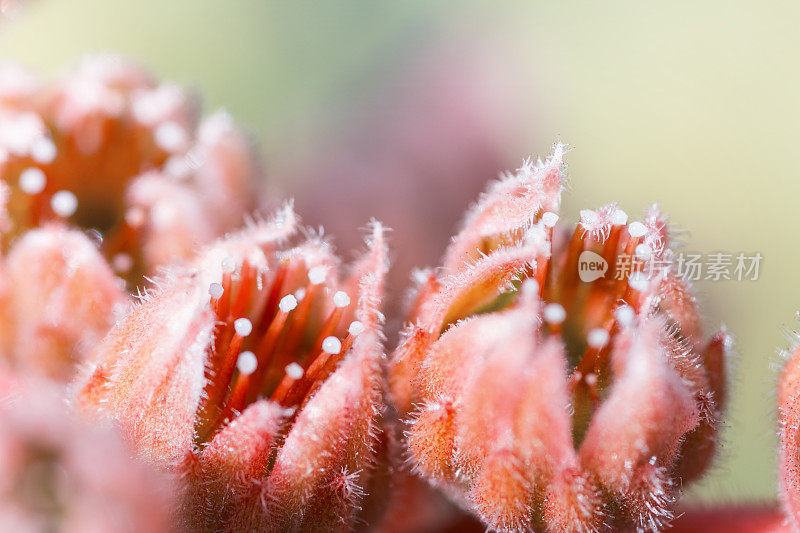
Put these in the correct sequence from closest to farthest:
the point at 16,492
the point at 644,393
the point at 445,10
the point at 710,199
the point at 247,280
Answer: the point at 16,492 < the point at 644,393 < the point at 247,280 < the point at 710,199 < the point at 445,10

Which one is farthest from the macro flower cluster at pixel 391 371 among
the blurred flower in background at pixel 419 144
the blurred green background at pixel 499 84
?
the blurred green background at pixel 499 84

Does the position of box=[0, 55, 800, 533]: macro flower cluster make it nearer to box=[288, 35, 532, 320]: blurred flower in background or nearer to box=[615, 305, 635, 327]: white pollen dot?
box=[615, 305, 635, 327]: white pollen dot

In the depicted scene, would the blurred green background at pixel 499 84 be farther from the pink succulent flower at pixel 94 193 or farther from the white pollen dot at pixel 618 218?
the white pollen dot at pixel 618 218

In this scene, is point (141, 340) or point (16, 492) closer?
point (16, 492)

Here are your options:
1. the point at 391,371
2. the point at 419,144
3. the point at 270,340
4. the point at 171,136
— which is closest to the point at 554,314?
the point at 391,371

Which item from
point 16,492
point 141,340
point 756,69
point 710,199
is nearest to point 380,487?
point 141,340

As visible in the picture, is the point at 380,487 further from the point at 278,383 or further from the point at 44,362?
the point at 44,362

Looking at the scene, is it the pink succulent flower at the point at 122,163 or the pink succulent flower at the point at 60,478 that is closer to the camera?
the pink succulent flower at the point at 60,478
